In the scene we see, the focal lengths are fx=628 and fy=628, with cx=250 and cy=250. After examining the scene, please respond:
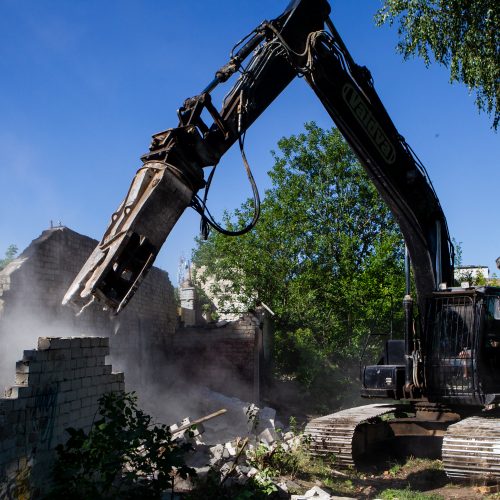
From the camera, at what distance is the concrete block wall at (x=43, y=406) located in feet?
16.7

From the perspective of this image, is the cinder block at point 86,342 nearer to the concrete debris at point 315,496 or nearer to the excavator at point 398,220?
the excavator at point 398,220

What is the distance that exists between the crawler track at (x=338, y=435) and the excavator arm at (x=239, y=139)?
6.38ft

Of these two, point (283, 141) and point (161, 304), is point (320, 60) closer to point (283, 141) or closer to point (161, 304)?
point (161, 304)

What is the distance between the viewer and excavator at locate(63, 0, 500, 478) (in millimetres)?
5465

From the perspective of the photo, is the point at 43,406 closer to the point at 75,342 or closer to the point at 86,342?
the point at 75,342

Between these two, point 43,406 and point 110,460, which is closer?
point 110,460

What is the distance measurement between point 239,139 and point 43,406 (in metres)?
3.21

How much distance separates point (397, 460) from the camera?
9.29m

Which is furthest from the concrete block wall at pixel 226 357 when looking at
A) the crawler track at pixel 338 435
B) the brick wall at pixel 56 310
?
the crawler track at pixel 338 435

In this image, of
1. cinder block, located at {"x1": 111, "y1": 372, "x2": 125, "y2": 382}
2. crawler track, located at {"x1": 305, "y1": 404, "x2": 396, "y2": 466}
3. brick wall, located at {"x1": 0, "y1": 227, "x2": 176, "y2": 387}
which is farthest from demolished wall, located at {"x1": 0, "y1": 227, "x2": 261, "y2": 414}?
crawler track, located at {"x1": 305, "y1": 404, "x2": 396, "y2": 466}

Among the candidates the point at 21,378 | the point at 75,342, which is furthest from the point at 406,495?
the point at 21,378

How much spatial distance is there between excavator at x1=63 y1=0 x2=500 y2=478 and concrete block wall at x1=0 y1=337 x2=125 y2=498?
1082mm

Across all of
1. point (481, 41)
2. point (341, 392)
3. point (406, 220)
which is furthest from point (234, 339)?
point (481, 41)

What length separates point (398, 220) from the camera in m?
8.74
